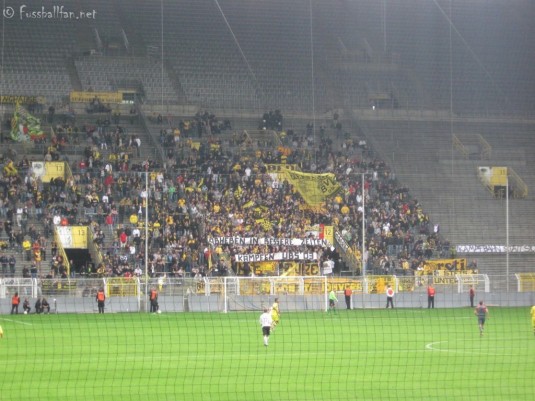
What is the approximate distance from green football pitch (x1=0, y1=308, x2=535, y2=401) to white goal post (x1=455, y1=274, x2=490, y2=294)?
224 inches

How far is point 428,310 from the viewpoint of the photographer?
153 ft

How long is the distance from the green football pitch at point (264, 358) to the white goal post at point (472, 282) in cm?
570

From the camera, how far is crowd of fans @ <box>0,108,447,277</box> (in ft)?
164

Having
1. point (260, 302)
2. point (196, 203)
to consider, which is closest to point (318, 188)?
point (196, 203)

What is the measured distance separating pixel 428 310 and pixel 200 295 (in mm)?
9986

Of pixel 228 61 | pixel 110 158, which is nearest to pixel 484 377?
pixel 110 158

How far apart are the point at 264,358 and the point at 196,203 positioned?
1039 inches

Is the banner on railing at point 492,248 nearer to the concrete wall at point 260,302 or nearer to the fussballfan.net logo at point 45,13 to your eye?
the concrete wall at point 260,302

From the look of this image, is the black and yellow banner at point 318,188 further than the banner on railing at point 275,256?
Yes

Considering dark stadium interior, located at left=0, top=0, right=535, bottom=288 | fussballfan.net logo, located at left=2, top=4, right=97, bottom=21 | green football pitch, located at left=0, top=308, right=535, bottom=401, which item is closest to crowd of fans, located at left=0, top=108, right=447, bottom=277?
dark stadium interior, located at left=0, top=0, right=535, bottom=288

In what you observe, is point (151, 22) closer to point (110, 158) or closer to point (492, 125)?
point (110, 158)

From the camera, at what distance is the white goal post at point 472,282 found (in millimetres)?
48875

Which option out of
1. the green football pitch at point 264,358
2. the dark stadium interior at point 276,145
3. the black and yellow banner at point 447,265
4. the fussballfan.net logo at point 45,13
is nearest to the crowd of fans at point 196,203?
the dark stadium interior at point 276,145

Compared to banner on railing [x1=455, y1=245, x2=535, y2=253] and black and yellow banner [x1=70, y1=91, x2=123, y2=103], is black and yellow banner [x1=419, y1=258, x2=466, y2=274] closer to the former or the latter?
banner on railing [x1=455, y1=245, x2=535, y2=253]
